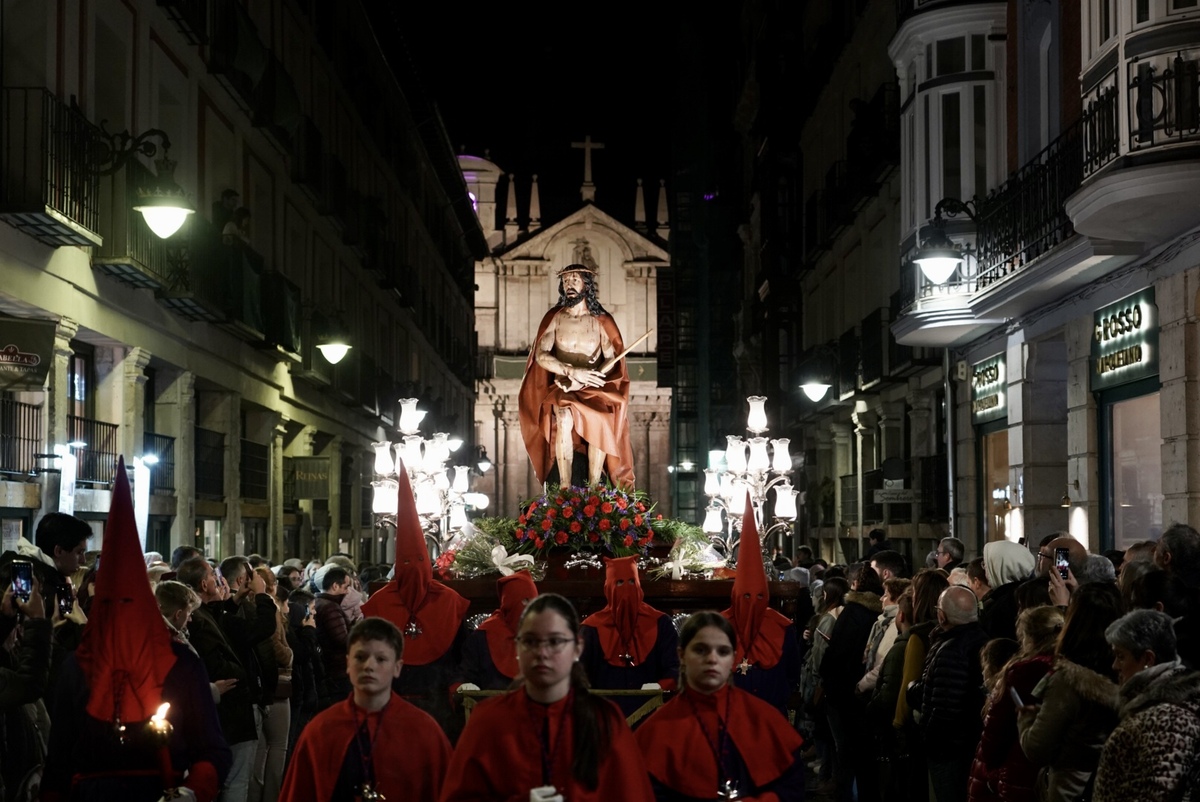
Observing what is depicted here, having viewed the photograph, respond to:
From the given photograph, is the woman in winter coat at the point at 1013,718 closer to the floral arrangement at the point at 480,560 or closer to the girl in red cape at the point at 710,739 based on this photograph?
the girl in red cape at the point at 710,739

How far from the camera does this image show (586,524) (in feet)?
42.4

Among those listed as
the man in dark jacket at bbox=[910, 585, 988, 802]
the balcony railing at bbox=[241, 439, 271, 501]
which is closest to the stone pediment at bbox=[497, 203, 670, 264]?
the balcony railing at bbox=[241, 439, 271, 501]

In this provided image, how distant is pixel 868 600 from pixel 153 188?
7358 millimetres

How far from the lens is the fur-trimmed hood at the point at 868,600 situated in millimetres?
12250

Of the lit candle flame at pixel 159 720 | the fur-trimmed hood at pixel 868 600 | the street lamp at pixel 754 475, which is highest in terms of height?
the street lamp at pixel 754 475

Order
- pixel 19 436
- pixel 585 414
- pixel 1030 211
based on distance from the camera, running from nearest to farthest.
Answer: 1. pixel 585 414
2. pixel 19 436
3. pixel 1030 211

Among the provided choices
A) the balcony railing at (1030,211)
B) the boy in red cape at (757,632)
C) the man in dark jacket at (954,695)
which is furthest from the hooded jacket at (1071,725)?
the balcony railing at (1030,211)

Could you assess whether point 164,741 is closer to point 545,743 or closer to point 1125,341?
point 545,743

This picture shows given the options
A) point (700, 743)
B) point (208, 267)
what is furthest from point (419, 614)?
point (208, 267)

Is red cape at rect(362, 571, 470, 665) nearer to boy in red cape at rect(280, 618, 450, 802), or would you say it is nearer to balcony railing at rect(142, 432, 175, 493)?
boy in red cape at rect(280, 618, 450, 802)

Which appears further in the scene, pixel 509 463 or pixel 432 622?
pixel 509 463

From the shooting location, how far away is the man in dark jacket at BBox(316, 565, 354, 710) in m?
12.5

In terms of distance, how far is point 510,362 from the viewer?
258 feet

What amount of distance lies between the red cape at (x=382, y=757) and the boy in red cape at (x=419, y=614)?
338 centimetres
